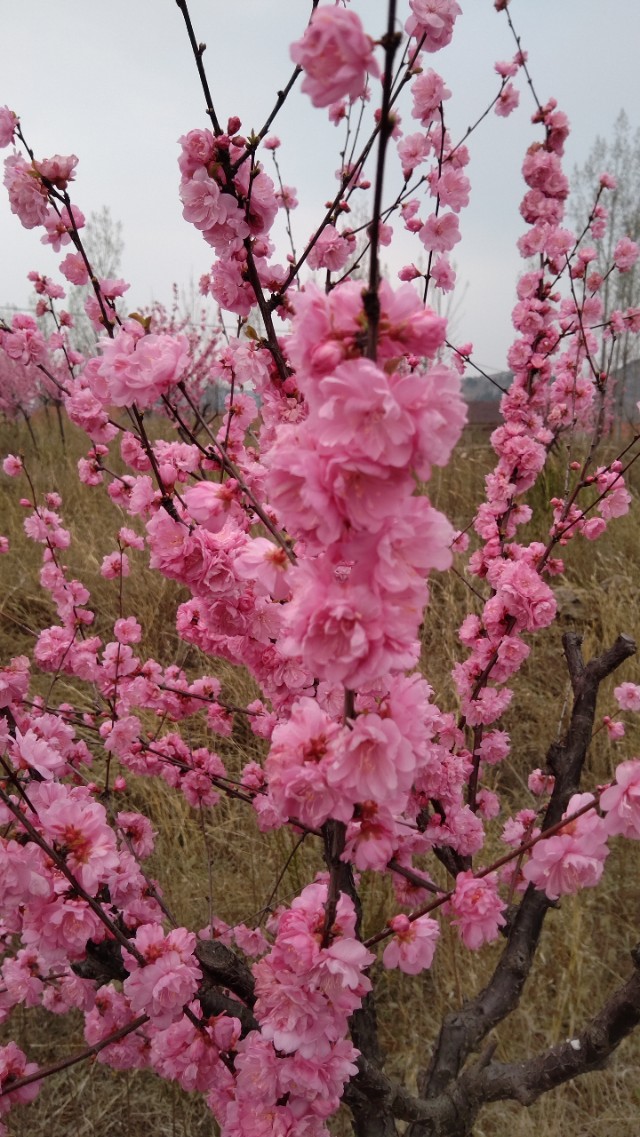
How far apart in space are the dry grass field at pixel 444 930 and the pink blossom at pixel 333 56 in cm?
160

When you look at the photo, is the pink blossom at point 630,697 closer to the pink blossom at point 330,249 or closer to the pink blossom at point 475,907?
the pink blossom at point 475,907

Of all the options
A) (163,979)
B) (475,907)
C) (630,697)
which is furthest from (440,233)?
(163,979)

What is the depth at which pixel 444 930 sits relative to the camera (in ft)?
6.05

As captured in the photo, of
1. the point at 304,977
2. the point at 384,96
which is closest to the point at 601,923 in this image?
the point at 304,977

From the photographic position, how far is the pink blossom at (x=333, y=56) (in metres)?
0.42

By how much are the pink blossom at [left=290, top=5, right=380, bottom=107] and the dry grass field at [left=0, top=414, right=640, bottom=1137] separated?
5.27ft

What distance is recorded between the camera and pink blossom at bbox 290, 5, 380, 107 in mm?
421

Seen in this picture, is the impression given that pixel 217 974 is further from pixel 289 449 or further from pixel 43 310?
pixel 43 310

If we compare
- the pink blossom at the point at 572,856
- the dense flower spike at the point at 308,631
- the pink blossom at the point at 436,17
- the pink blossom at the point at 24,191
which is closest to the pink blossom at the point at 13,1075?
the dense flower spike at the point at 308,631

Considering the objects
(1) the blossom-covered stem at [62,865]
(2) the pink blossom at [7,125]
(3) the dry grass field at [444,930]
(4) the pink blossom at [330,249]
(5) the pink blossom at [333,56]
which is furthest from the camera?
(3) the dry grass field at [444,930]

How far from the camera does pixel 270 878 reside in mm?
2084

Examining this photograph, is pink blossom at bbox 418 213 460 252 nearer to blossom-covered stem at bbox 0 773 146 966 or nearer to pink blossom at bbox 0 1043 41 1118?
blossom-covered stem at bbox 0 773 146 966

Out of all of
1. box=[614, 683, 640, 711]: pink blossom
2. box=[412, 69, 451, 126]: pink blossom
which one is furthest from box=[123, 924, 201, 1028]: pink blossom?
box=[412, 69, 451, 126]: pink blossom

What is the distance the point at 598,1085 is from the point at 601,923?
17.0 inches
